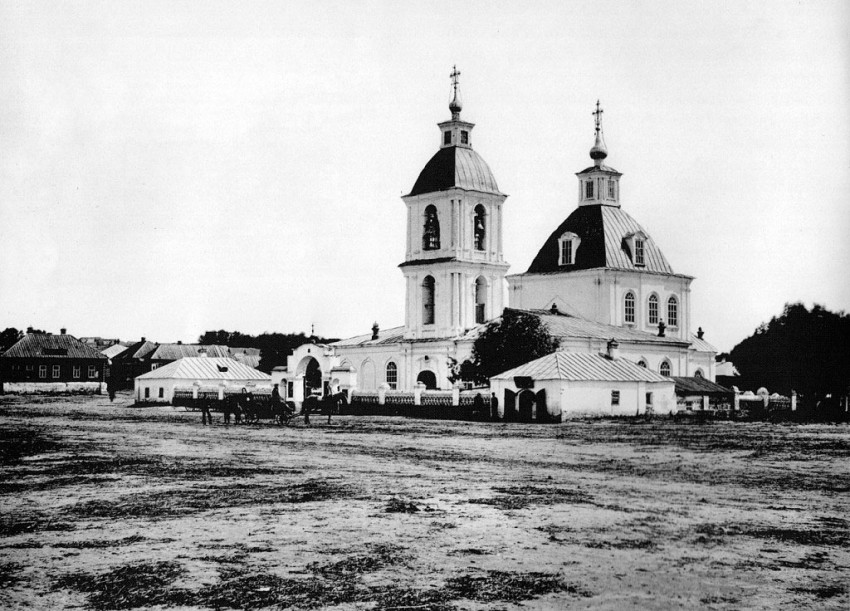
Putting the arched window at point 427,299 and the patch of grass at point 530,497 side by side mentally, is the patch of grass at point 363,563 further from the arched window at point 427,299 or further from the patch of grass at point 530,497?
the arched window at point 427,299

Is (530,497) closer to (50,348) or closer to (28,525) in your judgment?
(28,525)

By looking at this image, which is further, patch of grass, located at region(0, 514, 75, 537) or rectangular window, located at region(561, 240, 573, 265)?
rectangular window, located at region(561, 240, 573, 265)

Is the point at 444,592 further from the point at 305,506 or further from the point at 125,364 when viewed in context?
the point at 125,364

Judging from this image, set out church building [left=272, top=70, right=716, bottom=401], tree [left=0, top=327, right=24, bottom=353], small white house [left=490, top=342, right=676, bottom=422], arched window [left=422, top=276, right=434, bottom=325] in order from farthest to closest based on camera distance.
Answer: tree [left=0, top=327, right=24, bottom=353], arched window [left=422, top=276, right=434, bottom=325], church building [left=272, top=70, right=716, bottom=401], small white house [left=490, top=342, right=676, bottom=422]

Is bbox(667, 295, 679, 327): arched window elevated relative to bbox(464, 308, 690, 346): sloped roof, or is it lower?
elevated

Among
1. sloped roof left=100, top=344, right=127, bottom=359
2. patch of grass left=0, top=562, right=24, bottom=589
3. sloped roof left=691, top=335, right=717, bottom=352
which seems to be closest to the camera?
patch of grass left=0, top=562, right=24, bottom=589

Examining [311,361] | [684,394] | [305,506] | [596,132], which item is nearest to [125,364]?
[311,361]

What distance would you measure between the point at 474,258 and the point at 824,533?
141 feet

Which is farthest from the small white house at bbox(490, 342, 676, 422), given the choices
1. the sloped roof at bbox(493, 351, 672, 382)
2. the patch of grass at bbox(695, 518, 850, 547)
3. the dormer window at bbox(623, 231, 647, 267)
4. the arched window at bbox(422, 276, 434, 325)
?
the patch of grass at bbox(695, 518, 850, 547)

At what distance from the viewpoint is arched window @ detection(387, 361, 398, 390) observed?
178 ft

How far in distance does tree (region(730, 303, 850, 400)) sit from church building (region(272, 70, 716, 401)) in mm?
3602

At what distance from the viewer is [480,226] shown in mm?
54094

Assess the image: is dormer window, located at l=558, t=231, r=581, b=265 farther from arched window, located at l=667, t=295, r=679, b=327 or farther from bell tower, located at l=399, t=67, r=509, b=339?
arched window, located at l=667, t=295, r=679, b=327

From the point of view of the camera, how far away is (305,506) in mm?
12484
